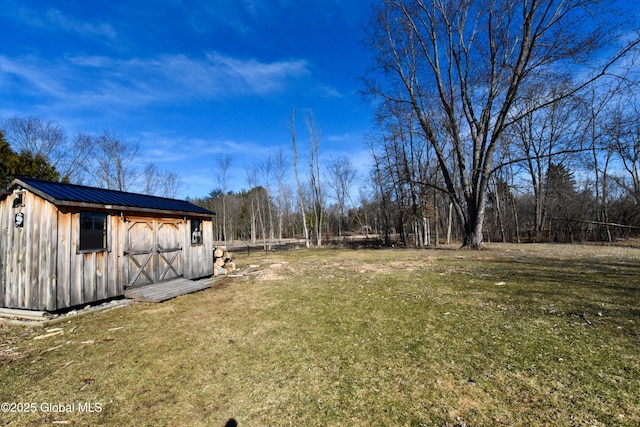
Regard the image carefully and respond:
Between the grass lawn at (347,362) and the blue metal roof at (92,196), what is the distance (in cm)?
282

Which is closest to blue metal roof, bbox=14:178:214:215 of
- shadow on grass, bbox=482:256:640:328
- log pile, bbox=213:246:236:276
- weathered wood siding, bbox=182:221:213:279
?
weathered wood siding, bbox=182:221:213:279

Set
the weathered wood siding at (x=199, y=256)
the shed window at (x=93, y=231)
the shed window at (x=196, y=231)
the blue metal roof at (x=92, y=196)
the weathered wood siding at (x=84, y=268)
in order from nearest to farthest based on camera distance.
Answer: the weathered wood siding at (x=84, y=268)
the blue metal roof at (x=92, y=196)
the shed window at (x=93, y=231)
the weathered wood siding at (x=199, y=256)
the shed window at (x=196, y=231)

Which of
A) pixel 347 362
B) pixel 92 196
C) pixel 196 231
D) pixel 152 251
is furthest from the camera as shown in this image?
pixel 196 231

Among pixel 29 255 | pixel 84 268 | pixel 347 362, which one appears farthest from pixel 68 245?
pixel 347 362

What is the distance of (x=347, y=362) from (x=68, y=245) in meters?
6.91

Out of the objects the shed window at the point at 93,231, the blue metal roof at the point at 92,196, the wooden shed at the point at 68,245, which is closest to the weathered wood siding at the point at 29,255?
the wooden shed at the point at 68,245

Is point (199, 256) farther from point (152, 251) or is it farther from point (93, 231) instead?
point (93, 231)

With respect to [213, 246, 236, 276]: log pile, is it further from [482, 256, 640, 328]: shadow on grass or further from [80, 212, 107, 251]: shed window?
[482, 256, 640, 328]: shadow on grass

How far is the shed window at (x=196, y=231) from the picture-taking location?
1030 cm

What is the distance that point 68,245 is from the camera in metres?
6.39

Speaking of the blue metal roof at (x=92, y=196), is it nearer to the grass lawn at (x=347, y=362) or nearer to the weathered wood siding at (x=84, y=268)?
the weathered wood siding at (x=84, y=268)

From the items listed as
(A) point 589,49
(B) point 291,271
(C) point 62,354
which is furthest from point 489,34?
(C) point 62,354

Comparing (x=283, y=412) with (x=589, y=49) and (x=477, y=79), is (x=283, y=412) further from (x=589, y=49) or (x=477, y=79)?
(x=477, y=79)

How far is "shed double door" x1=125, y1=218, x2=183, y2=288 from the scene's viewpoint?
784 cm
